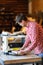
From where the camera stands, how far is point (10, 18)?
8.90 metres

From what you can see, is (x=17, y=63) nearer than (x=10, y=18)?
Yes

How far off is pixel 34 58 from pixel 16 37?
1.35 metres

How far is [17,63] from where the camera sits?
3096 mm

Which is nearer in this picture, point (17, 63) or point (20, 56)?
point (17, 63)

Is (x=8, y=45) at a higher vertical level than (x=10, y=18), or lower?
lower

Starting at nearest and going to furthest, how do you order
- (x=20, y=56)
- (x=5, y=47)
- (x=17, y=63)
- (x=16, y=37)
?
(x=17, y=63)
(x=20, y=56)
(x=5, y=47)
(x=16, y=37)

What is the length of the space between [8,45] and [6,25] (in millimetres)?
4778

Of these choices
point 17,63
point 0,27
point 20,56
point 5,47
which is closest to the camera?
point 17,63

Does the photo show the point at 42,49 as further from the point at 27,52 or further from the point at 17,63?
the point at 17,63

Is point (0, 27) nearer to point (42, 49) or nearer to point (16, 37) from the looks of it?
point (16, 37)

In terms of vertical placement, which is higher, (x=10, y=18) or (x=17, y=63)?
(x=10, y=18)

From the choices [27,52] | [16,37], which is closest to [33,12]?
[16,37]

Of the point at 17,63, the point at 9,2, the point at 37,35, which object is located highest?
the point at 9,2

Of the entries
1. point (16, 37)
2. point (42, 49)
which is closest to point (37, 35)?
point (42, 49)
